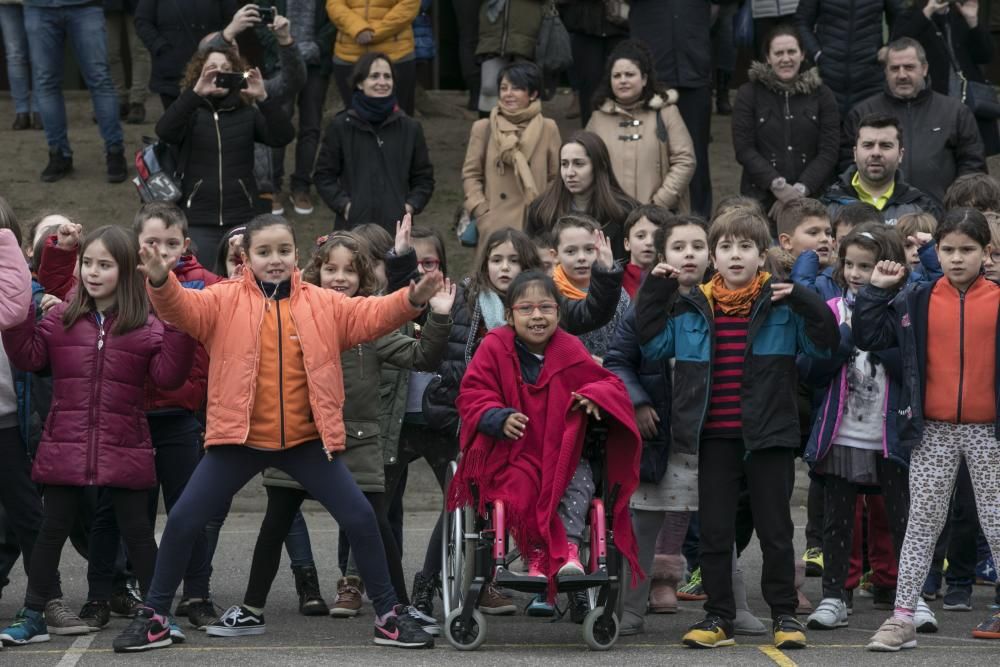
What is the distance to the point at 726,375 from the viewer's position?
674 centimetres

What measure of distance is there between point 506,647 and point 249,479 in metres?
1.22

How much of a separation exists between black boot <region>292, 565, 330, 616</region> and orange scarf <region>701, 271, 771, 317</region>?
87.8 inches

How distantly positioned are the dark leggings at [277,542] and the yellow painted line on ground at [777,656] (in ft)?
5.09

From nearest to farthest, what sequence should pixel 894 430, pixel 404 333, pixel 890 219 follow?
pixel 894 430
pixel 404 333
pixel 890 219

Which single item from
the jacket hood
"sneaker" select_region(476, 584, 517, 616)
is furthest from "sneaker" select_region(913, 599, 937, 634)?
the jacket hood

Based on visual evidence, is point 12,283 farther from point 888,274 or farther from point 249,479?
point 888,274

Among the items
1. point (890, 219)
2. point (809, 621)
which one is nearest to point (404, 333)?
point (809, 621)

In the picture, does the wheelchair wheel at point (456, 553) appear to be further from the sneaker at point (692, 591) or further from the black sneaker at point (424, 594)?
the sneaker at point (692, 591)

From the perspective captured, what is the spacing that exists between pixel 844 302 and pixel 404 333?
6.42 ft

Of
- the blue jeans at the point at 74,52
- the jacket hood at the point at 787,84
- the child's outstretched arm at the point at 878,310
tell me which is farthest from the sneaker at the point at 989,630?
the blue jeans at the point at 74,52

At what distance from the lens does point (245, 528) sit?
9.77 meters

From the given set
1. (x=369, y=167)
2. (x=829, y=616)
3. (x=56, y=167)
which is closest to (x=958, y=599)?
(x=829, y=616)

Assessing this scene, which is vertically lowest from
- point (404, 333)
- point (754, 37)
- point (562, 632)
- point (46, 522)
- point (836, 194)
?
point (562, 632)

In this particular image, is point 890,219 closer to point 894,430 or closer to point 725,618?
point 894,430
